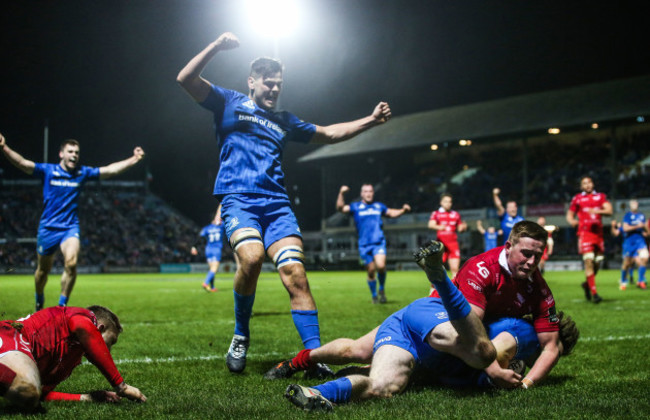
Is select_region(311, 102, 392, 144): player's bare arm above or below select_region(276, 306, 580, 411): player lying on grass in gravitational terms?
above

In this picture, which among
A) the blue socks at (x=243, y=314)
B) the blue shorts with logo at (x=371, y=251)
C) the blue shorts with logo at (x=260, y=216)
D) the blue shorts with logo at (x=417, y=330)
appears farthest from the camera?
the blue shorts with logo at (x=371, y=251)

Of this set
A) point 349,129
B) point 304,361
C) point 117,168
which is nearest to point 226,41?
point 349,129

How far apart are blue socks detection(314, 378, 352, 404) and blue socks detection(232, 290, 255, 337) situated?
1756mm

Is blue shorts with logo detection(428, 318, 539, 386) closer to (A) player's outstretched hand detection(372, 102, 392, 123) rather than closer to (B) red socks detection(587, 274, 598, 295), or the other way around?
(A) player's outstretched hand detection(372, 102, 392, 123)

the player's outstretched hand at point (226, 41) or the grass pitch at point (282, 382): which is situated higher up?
the player's outstretched hand at point (226, 41)

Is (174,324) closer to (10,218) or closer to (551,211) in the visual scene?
(551,211)

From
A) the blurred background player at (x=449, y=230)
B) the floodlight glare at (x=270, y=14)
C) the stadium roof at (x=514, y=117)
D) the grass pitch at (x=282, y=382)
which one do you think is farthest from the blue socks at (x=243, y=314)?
the stadium roof at (x=514, y=117)

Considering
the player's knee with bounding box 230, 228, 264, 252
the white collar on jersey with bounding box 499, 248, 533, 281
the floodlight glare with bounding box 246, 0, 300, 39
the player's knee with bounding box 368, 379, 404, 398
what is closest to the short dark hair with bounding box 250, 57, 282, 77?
the player's knee with bounding box 230, 228, 264, 252

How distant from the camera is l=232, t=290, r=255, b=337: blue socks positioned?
508 centimetres

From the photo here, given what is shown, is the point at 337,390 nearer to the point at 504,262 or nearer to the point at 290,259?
the point at 504,262

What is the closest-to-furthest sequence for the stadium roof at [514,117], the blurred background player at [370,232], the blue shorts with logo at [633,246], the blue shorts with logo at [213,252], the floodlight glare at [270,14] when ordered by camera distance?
1. the blurred background player at [370,232]
2. the blue shorts with logo at [633,246]
3. the floodlight glare at [270,14]
4. the blue shorts with logo at [213,252]
5. the stadium roof at [514,117]

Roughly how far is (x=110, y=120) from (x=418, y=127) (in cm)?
2261

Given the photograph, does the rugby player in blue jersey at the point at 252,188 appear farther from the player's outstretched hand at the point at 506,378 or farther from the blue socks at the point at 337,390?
the player's outstretched hand at the point at 506,378

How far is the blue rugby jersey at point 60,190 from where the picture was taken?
358 inches
